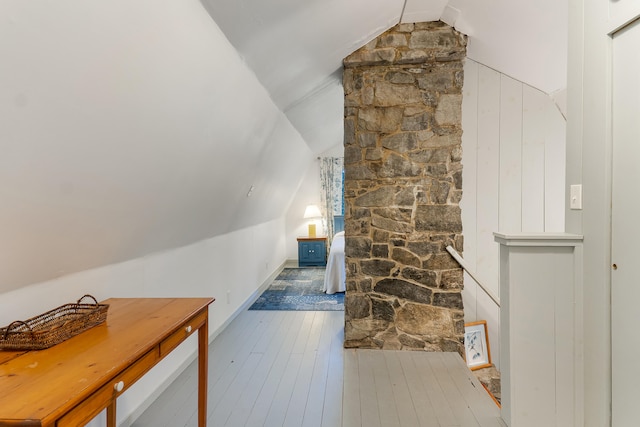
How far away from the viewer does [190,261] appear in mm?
2711

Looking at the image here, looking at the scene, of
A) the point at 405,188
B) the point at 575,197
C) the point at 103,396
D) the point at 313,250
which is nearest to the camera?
the point at 103,396

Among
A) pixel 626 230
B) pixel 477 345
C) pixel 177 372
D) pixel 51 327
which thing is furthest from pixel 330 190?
pixel 51 327

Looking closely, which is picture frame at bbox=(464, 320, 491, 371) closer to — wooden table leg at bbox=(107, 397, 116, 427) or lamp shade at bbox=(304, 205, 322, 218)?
wooden table leg at bbox=(107, 397, 116, 427)

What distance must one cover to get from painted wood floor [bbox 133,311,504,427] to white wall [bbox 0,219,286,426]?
162 millimetres

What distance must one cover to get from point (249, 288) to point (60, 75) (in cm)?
Answer: 354

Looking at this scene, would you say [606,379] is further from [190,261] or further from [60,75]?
[190,261]

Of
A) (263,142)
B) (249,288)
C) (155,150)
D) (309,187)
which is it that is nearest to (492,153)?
(263,142)

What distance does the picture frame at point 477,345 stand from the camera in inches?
120

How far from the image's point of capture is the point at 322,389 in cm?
230

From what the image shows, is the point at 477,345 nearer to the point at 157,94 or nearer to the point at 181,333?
the point at 181,333

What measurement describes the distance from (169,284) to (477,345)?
271 cm

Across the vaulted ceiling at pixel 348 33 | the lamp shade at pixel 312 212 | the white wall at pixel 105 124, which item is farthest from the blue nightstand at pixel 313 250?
the white wall at pixel 105 124

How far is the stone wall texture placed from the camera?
2793 millimetres

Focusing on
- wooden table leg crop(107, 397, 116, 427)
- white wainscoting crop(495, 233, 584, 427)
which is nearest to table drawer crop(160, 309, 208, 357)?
wooden table leg crop(107, 397, 116, 427)
